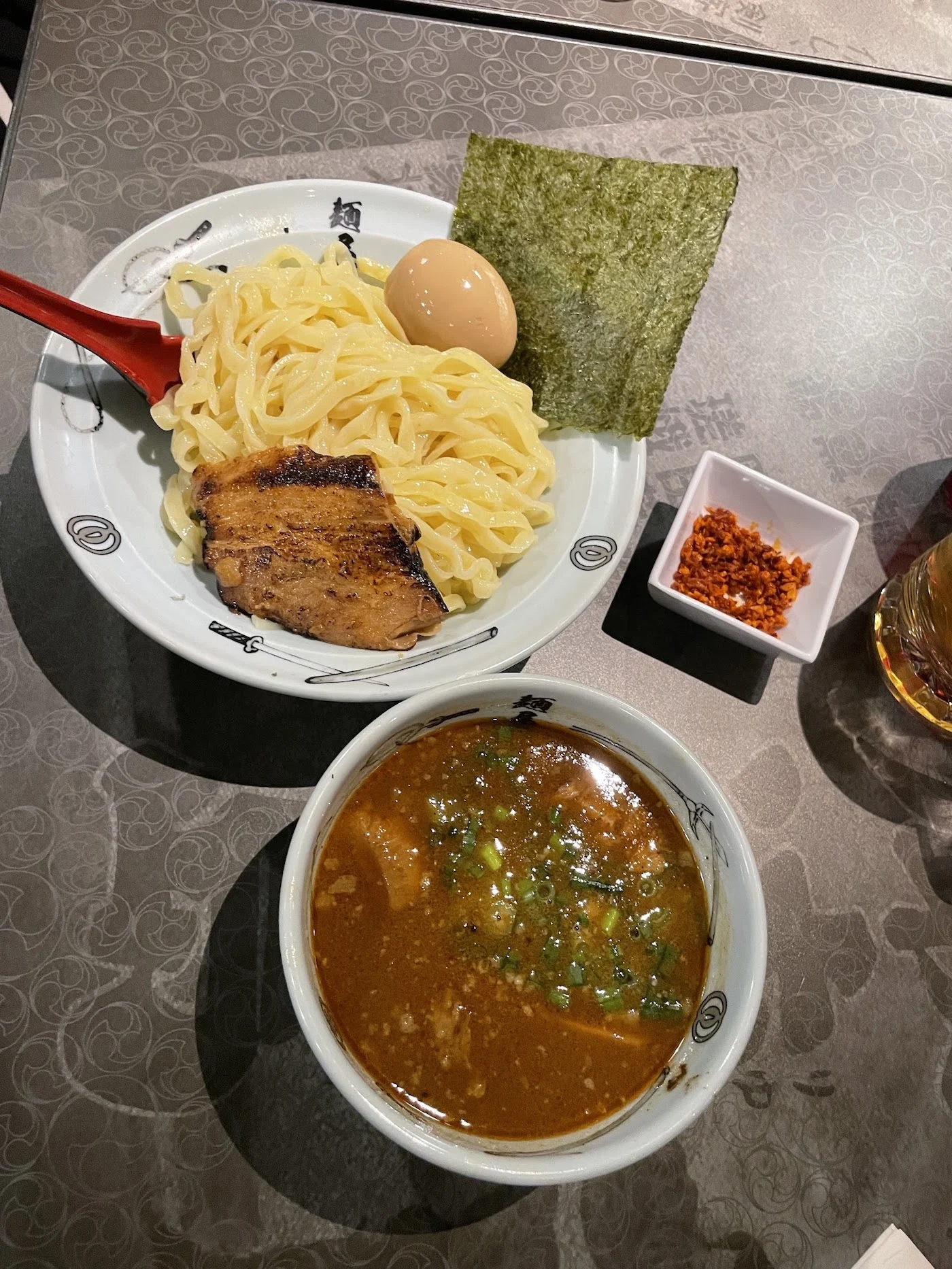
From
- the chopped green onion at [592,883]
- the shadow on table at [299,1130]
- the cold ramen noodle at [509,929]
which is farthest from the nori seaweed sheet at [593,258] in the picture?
the shadow on table at [299,1130]

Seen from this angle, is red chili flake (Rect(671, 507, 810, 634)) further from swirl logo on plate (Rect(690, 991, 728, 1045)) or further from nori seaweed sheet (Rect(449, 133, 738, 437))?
swirl logo on plate (Rect(690, 991, 728, 1045))

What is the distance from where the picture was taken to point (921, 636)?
192 centimetres

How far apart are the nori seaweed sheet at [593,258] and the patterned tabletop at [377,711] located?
0.23 metres

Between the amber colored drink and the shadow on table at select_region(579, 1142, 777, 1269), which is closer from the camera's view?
the shadow on table at select_region(579, 1142, 777, 1269)

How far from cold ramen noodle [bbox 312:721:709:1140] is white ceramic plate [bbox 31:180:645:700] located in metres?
0.24

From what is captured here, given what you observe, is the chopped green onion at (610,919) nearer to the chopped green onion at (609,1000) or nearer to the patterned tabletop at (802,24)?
the chopped green onion at (609,1000)

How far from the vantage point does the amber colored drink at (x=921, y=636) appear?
184cm

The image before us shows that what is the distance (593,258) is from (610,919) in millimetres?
1584

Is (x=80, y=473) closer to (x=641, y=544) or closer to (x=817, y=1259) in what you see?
(x=641, y=544)

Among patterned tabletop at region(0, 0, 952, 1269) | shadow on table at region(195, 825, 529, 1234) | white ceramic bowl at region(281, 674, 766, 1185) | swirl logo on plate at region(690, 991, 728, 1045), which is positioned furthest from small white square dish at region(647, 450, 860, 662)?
shadow on table at region(195, 825, 529, 1234)

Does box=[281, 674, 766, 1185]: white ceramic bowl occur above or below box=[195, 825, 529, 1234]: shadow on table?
above

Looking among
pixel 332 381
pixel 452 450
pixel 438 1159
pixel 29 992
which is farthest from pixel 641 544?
pixel 29 992

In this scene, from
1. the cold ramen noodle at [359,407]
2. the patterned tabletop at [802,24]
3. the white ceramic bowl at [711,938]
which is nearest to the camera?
the white ceramic bowl at [711,938]

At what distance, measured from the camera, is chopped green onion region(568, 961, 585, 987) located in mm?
1306
